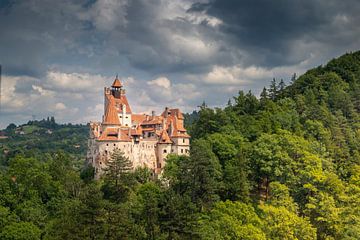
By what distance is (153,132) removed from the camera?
251 feet

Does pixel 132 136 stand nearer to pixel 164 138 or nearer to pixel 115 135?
pixel 115 135

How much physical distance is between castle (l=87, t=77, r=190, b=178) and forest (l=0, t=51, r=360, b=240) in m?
2.60

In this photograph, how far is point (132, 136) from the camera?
73062mm

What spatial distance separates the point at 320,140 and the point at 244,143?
20.2 metres

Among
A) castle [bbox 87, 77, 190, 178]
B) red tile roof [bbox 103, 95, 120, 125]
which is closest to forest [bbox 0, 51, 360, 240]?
castle [bbox 87, 77, 190, 178]

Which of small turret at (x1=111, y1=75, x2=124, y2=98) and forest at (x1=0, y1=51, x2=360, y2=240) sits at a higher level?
small turret at (x1=111, y1=75, x2=124, y2=98)

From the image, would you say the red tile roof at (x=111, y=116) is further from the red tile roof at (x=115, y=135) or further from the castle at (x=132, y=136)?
the red tile roof at (x=115, y=135)

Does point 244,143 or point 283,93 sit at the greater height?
point 283,93

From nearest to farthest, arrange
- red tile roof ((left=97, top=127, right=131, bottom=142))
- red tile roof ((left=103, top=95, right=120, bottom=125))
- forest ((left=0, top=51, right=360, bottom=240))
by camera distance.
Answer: forest ((left=0, top=51, right=360, bottom=240)), red tile roof ((left=97, top=127, right=131, bottom=142)), red tile roof ((left=103, top=95, right=120, bottom=125))

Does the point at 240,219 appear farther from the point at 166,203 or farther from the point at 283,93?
the point at 283,93

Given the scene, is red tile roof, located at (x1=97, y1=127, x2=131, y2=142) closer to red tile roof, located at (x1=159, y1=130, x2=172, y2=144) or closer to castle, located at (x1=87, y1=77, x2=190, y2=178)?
castle, located at (x1=87, y1=77, x2=190, y2=178)

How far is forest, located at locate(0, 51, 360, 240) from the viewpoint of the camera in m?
51.4

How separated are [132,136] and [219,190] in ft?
57.6

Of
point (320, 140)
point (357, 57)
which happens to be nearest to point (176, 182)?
point (320, 140)
